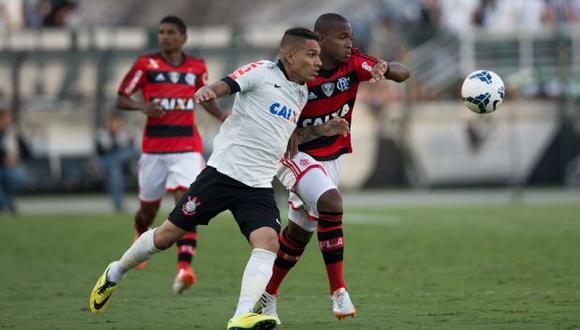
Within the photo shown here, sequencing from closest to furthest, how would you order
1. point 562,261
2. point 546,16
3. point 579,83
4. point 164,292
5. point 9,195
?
point 164,292, point 562,261, point 9,195, point 579,83, point 546,16

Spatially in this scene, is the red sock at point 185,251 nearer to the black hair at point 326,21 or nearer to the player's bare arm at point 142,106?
the player's bare arm at point 142,106

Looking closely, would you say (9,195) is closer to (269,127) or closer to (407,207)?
(407,207)

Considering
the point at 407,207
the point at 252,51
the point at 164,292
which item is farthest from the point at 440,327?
the point at 252,51

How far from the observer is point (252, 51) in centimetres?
2366

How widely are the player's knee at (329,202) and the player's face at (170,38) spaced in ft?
12.1

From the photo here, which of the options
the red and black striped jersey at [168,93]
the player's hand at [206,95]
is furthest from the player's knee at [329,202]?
the red and black striped jersey at [168,93]

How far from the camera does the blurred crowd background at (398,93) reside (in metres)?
24.0

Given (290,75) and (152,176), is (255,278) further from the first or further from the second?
(152,176)

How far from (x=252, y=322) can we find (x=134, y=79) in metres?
4.92

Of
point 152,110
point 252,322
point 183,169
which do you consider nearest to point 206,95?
point 252,322

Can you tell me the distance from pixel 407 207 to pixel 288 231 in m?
12.6

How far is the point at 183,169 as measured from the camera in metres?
11.6

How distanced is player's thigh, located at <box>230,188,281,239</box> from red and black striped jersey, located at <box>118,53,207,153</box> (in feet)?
12.5

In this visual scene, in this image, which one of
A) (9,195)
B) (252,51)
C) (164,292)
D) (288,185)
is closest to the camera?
(288,185)
